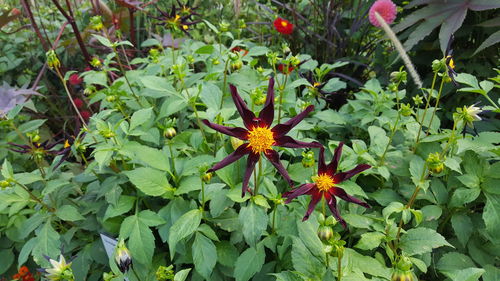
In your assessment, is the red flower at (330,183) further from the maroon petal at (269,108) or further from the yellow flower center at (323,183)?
the maroon petal at (269,108)

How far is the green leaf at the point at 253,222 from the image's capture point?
0.71m

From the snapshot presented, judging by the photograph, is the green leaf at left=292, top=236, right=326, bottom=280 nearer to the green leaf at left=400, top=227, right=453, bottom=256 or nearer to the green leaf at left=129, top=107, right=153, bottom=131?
the green leaf at left=400, top=227, right=453, bottom=256

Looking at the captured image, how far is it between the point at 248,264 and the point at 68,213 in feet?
1.59

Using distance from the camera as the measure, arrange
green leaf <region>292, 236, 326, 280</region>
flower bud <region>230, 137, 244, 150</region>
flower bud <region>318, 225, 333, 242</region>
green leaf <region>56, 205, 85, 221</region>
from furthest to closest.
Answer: green leaf <region>56, 205, 85, 221</region>
flower bud <region>230, 137, 244, 150</region>
green leaf <region>292, 236, 326, 280</region>
flower bud <region>318, 225, 333, 242</region>

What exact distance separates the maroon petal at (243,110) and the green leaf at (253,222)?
17 centimetres

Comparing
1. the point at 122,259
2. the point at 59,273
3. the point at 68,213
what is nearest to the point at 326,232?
the point at 122,259

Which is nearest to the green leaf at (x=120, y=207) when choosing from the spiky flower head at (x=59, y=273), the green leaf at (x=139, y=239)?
the green leaf at (x=139, y=239)

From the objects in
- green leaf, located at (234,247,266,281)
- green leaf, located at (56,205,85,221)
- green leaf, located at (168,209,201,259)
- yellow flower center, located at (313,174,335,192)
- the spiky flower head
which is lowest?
green leaf, located at (56,205,85,221)

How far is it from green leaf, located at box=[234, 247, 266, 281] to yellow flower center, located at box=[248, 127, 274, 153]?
0.74 feet

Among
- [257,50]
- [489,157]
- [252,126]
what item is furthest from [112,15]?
[489,157]

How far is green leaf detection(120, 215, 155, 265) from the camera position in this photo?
76 centimetres

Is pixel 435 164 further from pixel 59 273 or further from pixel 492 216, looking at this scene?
pixel 59 273

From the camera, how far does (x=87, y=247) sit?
0.95 metres

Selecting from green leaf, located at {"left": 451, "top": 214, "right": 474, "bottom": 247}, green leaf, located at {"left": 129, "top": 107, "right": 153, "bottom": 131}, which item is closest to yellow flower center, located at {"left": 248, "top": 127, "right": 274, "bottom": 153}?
green leaf, located at {"left": 129, "top": 107, "right": 153, "bottom": 131}
